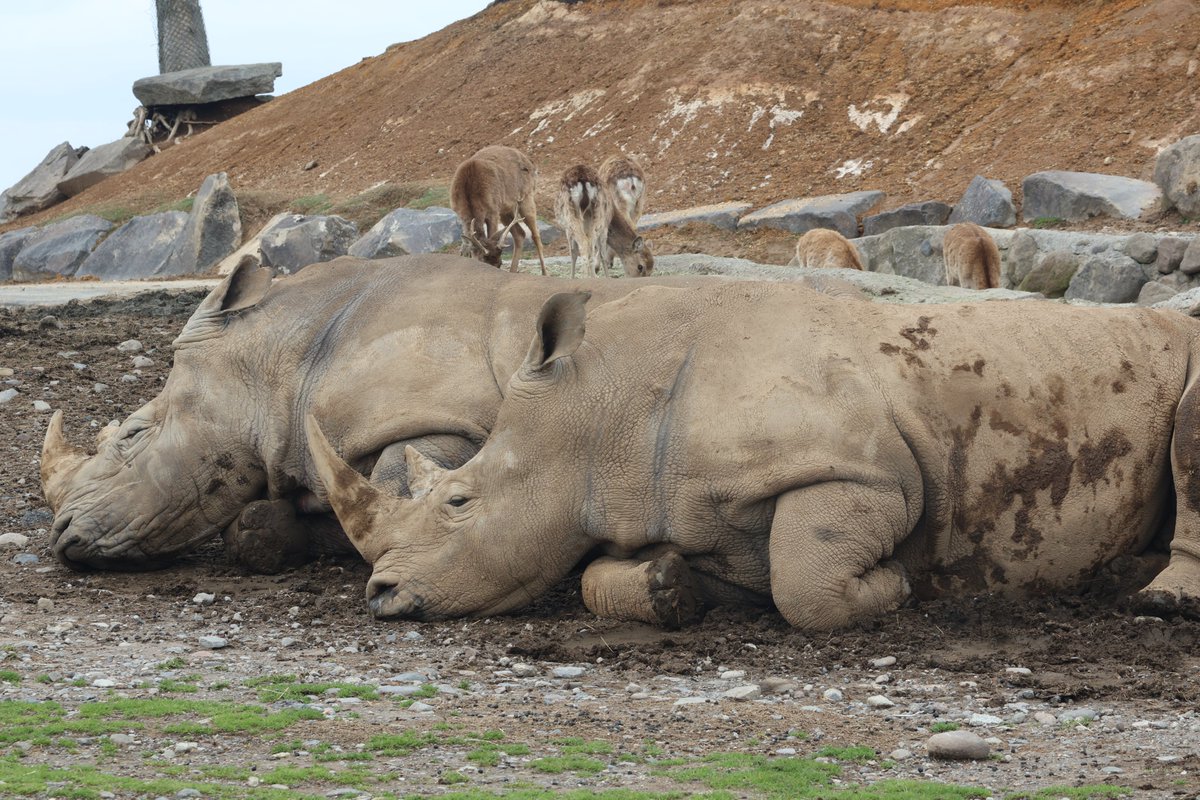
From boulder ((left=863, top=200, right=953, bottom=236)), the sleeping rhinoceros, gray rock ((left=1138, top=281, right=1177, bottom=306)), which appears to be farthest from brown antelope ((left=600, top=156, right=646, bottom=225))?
Answer: the sleeping rhinoceros

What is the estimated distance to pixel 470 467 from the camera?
7.07 meters

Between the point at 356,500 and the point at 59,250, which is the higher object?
the point at 59,250

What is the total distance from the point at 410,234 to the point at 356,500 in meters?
16.9

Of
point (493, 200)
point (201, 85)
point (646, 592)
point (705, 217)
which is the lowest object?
point (646, 592)

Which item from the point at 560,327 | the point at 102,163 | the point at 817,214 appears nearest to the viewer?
the point at 560,327

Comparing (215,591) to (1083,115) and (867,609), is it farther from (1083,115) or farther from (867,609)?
(1083,115)

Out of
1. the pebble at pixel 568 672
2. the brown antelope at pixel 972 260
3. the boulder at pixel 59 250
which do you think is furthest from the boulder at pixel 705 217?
the pebble at pixel 568 672

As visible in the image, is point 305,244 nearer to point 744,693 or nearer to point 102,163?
point 744,693

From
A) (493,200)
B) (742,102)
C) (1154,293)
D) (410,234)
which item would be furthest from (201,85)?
(1154,293)

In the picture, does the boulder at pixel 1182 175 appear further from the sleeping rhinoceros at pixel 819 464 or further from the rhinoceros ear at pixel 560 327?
the rhinoceros ear at pixel 560 327

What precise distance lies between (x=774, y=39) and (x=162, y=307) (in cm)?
2048

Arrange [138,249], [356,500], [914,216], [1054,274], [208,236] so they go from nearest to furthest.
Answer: [356,500] < [1054,274] < [914,216] < [208,236] < [138,249]

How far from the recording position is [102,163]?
136 feet

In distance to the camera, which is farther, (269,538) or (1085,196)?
(1085,196)
